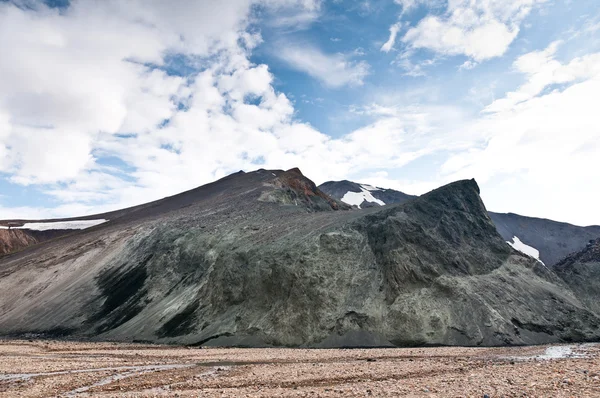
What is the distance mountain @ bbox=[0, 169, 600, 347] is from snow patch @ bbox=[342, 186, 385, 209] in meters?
92.8

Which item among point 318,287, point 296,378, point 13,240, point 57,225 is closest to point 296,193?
point 318,287

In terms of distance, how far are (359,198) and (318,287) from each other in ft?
382

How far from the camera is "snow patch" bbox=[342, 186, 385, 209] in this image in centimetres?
14650

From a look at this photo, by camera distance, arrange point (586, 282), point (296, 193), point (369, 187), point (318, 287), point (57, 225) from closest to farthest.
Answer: point (318, 287), point (586, 282), point (296, 193), point (57, 225), point (369, 187)

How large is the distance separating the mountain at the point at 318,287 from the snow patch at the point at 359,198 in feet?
304

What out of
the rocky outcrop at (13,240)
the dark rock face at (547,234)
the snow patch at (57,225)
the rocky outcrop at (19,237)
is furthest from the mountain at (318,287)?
the dark rock face at (547,234)

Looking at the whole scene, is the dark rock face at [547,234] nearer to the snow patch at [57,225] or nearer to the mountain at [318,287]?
the mountain at [318,287]

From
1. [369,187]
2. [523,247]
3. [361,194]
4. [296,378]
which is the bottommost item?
[296,378]

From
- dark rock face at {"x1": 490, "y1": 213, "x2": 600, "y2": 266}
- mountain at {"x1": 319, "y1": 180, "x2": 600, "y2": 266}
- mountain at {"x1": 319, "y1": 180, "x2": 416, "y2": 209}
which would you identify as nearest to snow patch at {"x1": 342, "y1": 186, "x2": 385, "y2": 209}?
mountain at {"x1": 319, "y1": 180, "x2": 416, "y2": 209}

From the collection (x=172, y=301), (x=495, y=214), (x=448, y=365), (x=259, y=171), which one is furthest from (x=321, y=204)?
(x=495, y=214)

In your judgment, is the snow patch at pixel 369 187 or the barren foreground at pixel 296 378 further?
the snow patch at pixel 369 187

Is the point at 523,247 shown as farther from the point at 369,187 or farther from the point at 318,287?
the point at 318,287

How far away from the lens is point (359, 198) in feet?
490

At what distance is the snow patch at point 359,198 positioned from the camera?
5768 inches
